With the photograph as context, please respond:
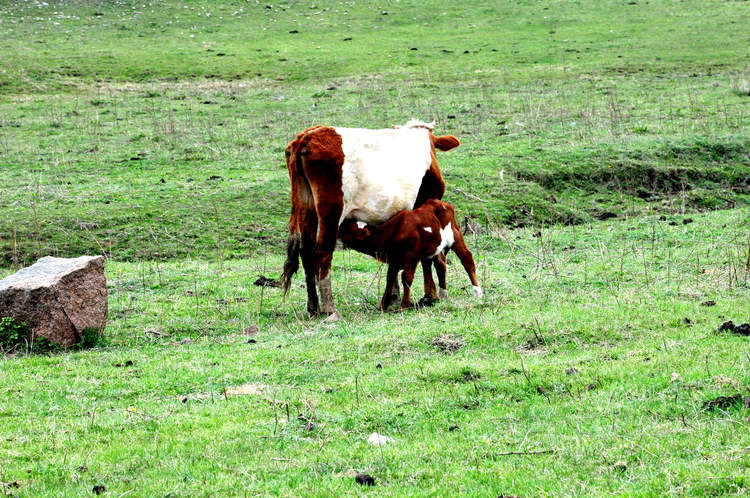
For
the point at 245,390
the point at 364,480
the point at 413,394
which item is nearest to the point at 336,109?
the point at 245,390

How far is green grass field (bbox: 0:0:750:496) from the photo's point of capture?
561cm

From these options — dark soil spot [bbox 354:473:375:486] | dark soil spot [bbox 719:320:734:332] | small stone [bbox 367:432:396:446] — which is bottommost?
dark soil spot [bbox 719:320:734:332]

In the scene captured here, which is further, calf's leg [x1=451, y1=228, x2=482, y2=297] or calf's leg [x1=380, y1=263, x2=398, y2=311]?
calf's leg [x1=451, y1=228, x2=482, y2=297]

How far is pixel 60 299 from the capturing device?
9.15m

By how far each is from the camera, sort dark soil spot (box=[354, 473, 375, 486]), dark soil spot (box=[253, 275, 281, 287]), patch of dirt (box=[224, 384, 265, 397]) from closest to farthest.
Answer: dark soil spot (box=[354, 473, 375, 486]), patch of dirt (box=[224, 384, 265, 397]), dark soil spot (box=[253, 275, 281, 287])

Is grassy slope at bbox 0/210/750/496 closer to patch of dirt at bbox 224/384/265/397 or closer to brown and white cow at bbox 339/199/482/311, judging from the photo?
patch of dirt at bbox 224/384/265/397

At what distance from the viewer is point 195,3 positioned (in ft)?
168

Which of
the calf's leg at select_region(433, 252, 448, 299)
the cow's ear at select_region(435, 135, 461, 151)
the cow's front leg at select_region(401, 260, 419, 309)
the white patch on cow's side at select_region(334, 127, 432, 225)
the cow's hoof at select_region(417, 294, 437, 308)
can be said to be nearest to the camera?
the cow's front leg at select_region(401, 260, 419, 309)

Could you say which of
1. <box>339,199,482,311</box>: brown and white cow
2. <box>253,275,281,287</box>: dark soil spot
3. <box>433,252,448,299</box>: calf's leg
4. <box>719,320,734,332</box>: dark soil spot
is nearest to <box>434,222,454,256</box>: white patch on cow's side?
<box>339,199,482,311</box>: brown and white cow

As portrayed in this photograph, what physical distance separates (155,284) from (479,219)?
688cm

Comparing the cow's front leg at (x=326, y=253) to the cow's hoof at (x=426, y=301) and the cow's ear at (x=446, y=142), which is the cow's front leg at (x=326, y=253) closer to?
the cow's hoof at (x=426, y=301)

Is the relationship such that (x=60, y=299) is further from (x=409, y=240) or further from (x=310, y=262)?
(x=409, y=240)

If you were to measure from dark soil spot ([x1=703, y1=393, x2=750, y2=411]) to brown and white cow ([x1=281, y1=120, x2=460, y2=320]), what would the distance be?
5375mm

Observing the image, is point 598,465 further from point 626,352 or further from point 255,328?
point 255,328
